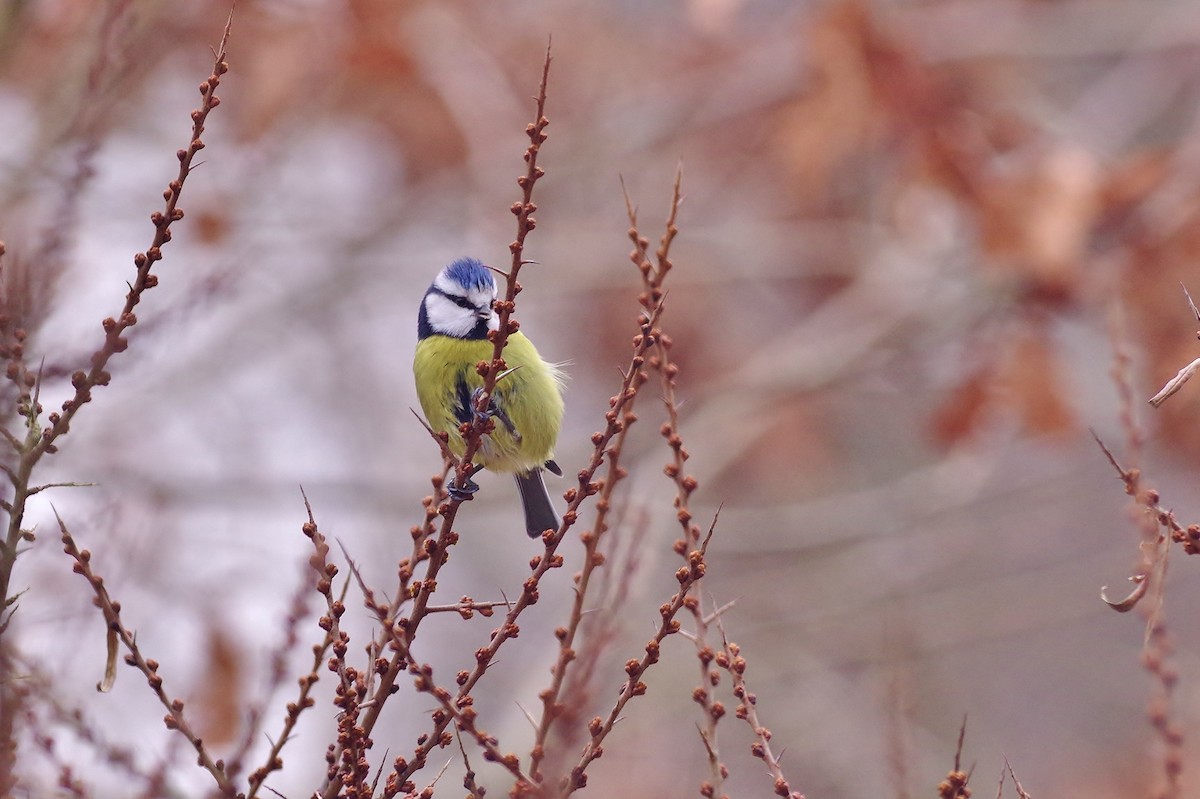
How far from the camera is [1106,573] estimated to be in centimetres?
639

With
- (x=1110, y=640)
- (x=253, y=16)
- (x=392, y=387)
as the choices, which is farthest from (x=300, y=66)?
(x=1110, y=640)

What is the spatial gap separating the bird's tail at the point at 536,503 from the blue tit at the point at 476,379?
22 cm

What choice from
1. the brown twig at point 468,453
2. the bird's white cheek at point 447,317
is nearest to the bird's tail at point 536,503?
the bird's white cheek at point 447,317

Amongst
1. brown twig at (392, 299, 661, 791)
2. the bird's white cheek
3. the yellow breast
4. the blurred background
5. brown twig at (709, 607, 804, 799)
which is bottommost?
brown twig at (709, 607, 804, 799)

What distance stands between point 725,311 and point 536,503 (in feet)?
16.3

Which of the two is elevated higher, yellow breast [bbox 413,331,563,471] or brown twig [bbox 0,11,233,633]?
yellow breast [bbox 413,331,563,471]

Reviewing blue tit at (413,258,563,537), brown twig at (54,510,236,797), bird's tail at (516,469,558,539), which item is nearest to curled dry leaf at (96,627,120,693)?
brown twig at (54,510,236,797)

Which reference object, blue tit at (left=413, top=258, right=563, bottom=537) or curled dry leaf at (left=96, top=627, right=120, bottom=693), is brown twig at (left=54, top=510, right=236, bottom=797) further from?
blue tit at (left=413, top=258, right=563, bottom=537)

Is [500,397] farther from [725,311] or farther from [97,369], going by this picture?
[725,311]

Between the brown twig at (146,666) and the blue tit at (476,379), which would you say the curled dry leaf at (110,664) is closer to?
the brown twig at (146,666)

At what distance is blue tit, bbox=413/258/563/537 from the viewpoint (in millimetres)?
2795

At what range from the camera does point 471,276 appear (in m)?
2.81

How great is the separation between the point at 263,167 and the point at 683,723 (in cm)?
468

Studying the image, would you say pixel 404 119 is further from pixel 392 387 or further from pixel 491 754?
pixel 491 754
